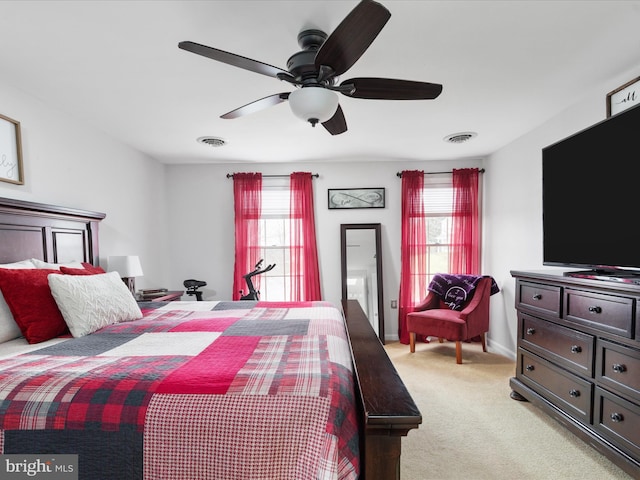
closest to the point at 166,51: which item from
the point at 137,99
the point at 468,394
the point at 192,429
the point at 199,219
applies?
the point at 137,99

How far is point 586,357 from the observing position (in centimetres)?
195

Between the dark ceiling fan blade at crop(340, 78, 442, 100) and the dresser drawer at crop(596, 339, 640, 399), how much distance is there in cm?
170

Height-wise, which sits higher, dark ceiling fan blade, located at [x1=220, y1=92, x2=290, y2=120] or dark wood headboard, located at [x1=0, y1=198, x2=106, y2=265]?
dark ceiling fan blade, located at [x1=220, y1=92, x2=290, y2=120]

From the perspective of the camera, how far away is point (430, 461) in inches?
74.9

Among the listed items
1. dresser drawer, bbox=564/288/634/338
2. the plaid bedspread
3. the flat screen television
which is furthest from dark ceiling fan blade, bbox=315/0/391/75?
dresser drawer, bbox=564/288/634/338

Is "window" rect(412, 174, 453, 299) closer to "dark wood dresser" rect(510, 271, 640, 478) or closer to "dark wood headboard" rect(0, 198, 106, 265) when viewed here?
"dark wood dresser" rect(510, 271, 640, 478)

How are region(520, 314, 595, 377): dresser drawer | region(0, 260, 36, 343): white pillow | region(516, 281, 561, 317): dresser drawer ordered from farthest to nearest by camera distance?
1. region(516, 281, 561, 317): dresser drawer
2. region(520, 314, 595, 377): dresser drawer
3. region(0, 260, 36, 343): white pillow

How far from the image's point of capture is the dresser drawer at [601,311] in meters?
1.69

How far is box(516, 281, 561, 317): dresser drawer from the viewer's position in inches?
85.7

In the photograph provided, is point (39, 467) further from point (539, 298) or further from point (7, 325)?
point (539, 298)

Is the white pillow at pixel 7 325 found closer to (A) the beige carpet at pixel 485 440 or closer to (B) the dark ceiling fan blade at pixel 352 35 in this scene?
(B) the dark ceiling fan blade at pixel 352 35

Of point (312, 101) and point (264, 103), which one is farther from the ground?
point (264, 103)

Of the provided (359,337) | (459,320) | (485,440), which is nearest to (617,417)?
(485,440)

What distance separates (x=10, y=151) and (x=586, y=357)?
157 inches
